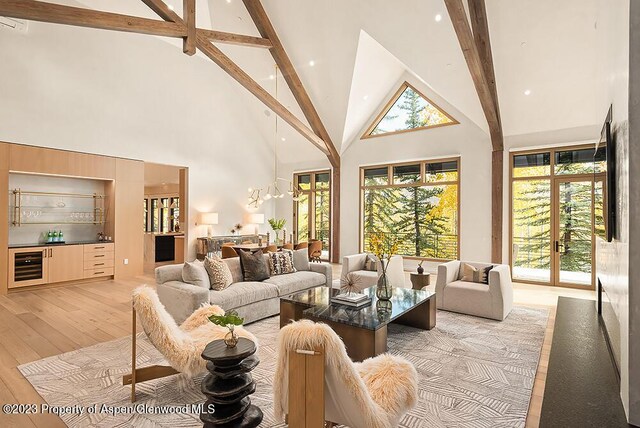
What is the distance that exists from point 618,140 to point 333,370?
2.26 meters

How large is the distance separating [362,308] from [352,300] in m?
0.14

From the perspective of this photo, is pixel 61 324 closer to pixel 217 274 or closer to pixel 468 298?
pixel 217 274

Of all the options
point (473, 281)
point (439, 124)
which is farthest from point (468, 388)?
point (439, 124)

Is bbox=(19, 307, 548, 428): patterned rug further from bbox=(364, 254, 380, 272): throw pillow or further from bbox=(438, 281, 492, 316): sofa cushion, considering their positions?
bbox=(364, 254, 380, 272): throw pillow

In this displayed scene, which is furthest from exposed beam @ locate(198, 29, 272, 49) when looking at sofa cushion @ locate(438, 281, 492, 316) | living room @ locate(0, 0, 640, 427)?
sofa cushion @ locate(438, 281, 492, 316)

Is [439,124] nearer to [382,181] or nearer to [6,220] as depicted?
[382,181]

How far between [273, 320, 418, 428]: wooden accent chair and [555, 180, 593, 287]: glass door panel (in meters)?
6.32

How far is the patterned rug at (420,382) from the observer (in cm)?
227

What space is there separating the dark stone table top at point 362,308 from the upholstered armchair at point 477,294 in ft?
2.76

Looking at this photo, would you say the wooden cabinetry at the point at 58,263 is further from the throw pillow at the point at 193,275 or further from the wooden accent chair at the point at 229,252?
the throw pillow at the point at 193,275

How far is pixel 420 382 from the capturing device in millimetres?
2742

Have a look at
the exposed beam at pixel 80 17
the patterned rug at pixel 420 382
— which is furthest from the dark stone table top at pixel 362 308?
the exposed beam at pixel 80 17

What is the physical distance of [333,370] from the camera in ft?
5.20

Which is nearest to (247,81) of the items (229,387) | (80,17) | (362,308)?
(80,17)
